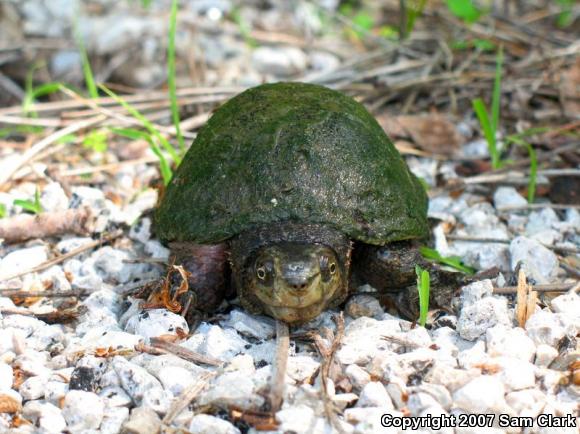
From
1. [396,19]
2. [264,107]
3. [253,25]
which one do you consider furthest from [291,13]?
[264,107]

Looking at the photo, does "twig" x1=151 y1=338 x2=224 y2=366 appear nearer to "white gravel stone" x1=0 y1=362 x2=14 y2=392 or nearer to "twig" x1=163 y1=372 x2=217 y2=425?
"twig" x1=163 y1=372 x2=217 y2=425

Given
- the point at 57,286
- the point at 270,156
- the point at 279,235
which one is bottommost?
the point at 57,286

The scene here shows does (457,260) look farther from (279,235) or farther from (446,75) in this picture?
(446,75)

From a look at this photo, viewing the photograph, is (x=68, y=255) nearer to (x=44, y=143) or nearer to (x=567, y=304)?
(x=44, y=143)

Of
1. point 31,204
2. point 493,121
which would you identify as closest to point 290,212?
point 31,204

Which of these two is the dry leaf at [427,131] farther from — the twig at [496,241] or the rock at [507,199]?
the twig at [496,241]

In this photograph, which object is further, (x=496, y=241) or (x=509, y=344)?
(x=496, y=241)
